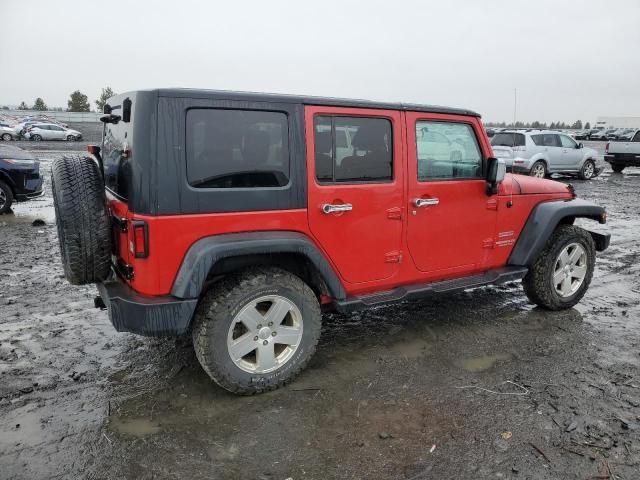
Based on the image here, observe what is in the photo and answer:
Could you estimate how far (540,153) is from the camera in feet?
51.3

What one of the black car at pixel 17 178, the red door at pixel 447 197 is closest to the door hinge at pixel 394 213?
the red door at pixel 447 197

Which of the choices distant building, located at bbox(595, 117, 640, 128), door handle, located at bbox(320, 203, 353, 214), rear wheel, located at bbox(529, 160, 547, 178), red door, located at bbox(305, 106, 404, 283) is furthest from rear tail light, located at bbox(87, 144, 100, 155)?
distant building, located at bbox(595, 117, 640, 128)

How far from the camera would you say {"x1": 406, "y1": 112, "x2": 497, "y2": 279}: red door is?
12.6 ft

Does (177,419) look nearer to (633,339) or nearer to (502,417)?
(502,417)

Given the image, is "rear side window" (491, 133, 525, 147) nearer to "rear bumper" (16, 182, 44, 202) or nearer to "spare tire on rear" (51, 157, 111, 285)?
"rear bumper" (16, 182, 44, 202)

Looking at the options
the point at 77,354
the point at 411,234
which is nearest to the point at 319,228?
the point at 411,234

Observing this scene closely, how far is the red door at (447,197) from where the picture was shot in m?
3.84

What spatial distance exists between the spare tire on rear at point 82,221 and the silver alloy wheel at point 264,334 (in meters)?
0.95

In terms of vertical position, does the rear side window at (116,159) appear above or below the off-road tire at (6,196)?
above

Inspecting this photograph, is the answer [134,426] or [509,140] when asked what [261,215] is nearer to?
[134,426]

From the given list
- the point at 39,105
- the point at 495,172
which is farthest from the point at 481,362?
the point at 39,105

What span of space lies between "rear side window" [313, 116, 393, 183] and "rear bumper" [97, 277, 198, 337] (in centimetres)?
124

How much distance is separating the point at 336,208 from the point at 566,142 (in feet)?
51.8

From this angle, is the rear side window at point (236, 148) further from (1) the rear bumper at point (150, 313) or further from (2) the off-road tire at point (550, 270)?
(2) the off-road tire at point (550, 270)
